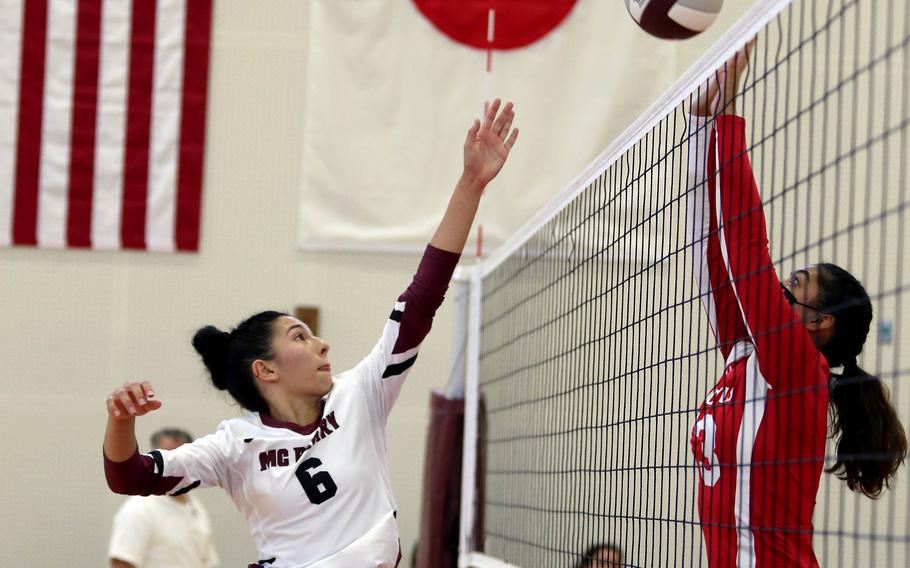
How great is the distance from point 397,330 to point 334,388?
0.30m

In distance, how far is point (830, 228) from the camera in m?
7.12

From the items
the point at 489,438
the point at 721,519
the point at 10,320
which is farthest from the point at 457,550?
the point at 10,320

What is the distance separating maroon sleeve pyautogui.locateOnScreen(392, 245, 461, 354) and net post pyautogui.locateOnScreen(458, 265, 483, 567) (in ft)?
8.41

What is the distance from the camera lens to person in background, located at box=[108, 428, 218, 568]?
259 inches

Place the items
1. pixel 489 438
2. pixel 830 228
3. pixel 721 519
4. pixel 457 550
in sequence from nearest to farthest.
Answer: pixel 721 519, pixel 457 550, pixel 489 438, pixel 830 228

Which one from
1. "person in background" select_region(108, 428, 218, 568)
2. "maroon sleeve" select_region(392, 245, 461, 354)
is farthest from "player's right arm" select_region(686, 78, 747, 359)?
"person in background" select_region(108, 428, 218, 568)

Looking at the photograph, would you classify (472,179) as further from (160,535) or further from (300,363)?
(160,535)

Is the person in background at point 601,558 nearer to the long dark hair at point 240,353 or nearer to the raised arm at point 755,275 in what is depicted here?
the raised arm at point 755,275

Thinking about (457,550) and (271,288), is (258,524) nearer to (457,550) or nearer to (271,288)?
(457,550)

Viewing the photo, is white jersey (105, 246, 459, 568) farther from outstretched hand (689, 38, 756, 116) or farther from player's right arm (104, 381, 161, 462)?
outstretched hand (689, 38, 756, 116)

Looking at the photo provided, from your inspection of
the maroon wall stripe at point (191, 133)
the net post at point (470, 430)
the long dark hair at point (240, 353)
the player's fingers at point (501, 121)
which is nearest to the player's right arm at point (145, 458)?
the long dark hair at point (240, 353)

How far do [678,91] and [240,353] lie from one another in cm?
141

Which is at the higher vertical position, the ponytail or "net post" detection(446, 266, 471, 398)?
"net post" detection(446, 266, 471, 398)

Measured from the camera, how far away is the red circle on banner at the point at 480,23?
7891 millimetres
